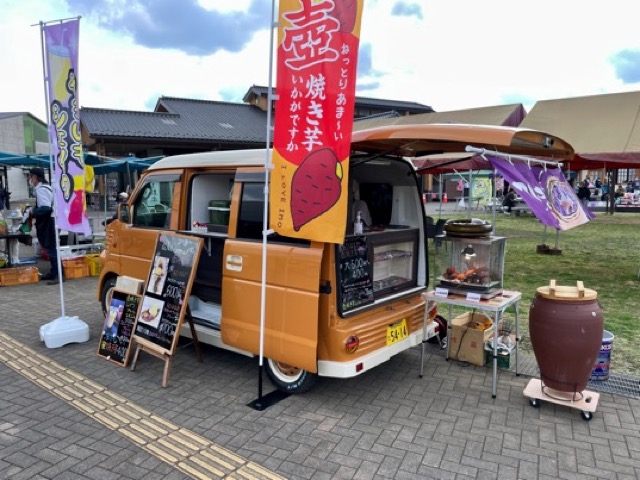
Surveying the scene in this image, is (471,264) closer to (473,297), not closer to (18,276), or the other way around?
(473,297)

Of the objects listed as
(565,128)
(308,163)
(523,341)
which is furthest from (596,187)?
(308,163)

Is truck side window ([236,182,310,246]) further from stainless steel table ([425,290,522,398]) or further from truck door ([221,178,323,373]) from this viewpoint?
stainless steel table ([425,290,522,398])

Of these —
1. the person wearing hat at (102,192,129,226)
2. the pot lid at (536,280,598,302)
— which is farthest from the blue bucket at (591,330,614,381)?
the person wearing hat at (102,192,129,226)

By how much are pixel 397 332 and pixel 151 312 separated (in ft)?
7.73

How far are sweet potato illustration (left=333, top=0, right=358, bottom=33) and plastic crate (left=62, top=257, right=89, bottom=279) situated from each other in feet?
25.5

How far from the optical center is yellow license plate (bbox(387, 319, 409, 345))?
4.00 m

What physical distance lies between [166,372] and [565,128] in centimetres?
1295

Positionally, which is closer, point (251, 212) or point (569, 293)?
point (569, 293)

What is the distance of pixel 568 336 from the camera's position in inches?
140

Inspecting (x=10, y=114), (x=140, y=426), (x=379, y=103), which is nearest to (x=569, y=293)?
(x=140, y=426)

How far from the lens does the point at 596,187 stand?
1362 inches

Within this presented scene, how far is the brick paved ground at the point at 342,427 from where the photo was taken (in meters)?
3.00

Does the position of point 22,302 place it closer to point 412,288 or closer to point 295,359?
point 295,359

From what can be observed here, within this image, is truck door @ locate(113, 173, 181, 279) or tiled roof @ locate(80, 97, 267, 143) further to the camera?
tiled roof @ locate(80, 97, 267, 143)
